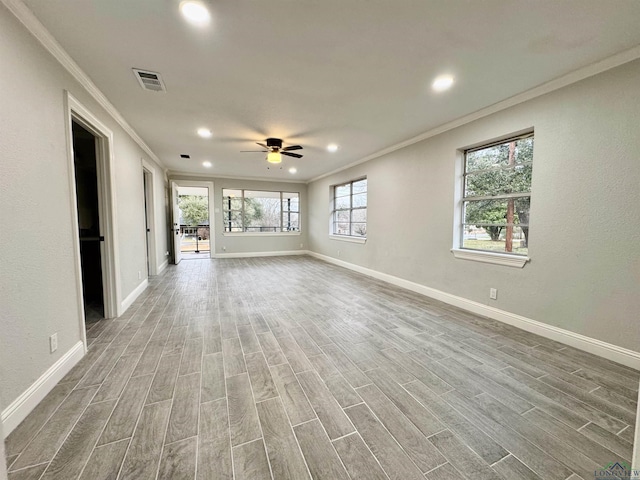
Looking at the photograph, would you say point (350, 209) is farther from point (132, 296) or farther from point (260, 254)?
point (132, 296)

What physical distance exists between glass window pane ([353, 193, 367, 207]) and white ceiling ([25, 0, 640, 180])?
2.47 m

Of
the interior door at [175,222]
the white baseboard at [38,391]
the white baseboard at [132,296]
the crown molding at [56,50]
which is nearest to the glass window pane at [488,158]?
the crown molding at [56,50]

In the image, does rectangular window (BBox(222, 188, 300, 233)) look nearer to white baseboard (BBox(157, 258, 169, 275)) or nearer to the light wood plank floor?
white baseboard (BBox(157, 258, 169, 275))

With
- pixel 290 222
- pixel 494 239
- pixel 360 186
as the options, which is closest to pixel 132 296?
pixel 360 186

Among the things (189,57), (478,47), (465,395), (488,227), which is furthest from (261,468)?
(488,227)

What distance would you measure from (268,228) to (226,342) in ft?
20.0

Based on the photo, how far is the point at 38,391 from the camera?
1.69 metres

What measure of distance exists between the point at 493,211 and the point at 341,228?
4015mm

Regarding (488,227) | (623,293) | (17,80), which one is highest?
(17,80)

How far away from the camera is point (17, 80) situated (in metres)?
1.63

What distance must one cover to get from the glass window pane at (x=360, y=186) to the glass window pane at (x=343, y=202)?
348 mm

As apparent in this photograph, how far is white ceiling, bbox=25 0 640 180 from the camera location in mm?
1695

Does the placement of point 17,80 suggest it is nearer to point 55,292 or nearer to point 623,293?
point 55,292

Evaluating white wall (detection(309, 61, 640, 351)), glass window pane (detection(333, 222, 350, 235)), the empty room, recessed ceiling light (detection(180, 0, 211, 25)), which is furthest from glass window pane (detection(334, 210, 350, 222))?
recessed ceiling light (detection(180, 0, 211, 25))
